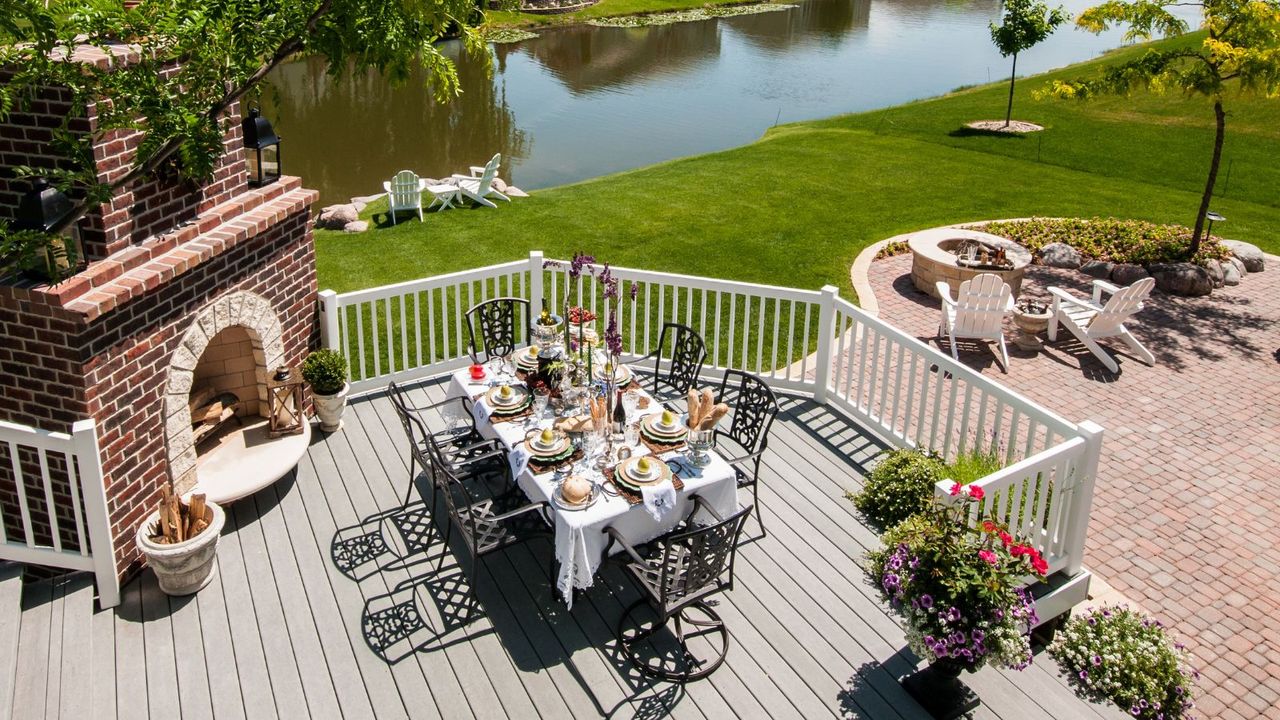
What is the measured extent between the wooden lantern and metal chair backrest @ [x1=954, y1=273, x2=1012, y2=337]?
7.03 metres

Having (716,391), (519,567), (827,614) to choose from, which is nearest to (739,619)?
(827,614)

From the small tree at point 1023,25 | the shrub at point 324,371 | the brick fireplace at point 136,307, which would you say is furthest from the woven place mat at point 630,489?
the small tree at point 1023,25

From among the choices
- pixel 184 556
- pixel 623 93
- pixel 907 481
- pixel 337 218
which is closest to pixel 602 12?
pixel 623 93

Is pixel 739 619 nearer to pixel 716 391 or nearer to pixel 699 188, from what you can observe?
pixel 716 391

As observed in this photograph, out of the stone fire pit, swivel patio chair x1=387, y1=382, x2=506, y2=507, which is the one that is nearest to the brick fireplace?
swivel patio chair x1=387, y1=382, x2=506, y2=507

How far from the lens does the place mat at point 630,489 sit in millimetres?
5887

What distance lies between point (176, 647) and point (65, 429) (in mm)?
1485

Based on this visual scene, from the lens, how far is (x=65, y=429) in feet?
18.6

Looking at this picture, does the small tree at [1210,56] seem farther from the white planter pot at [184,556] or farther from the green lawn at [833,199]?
the white planter pot at [184,556]

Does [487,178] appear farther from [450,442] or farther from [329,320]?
[450,442]

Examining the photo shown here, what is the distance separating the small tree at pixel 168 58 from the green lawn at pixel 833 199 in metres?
6.91

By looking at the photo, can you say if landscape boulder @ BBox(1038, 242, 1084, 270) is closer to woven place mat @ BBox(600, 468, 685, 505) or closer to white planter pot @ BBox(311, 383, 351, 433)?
woven place mat @ BBox(600, 468, 685, 505)

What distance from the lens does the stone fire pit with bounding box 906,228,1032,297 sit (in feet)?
39.7

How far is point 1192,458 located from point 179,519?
28.2ft
